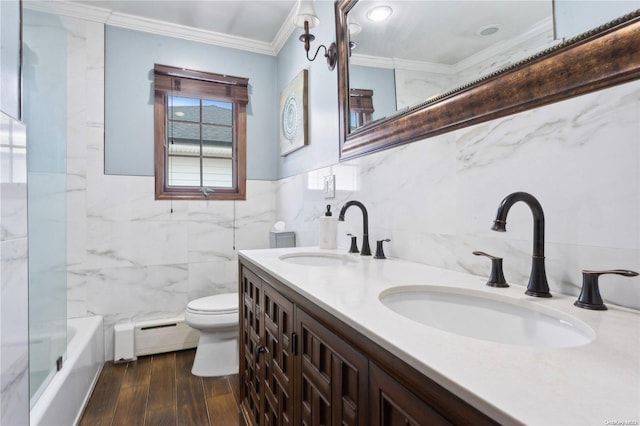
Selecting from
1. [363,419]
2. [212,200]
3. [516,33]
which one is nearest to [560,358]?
[363,419]

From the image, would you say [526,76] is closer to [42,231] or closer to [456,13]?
[456,13]

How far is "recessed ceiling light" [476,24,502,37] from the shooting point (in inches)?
36.9

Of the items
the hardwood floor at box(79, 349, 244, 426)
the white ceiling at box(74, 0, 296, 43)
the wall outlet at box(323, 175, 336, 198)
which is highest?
the white ceiling at box(74, 0, 296, 43)

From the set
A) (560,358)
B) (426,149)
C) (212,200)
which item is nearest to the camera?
(560,358)

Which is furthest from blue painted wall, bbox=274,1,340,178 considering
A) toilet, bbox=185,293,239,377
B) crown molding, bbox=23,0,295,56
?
toilet, bbox=185,293,239,377

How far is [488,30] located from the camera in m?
0.96

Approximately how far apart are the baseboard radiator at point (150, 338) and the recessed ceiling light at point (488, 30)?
2.52 m

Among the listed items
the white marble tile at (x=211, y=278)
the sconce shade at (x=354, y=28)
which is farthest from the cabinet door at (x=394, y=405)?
the white marble tile at (x=211, y=278)

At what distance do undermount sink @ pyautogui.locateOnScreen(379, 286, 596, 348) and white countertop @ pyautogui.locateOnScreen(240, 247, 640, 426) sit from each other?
2cm

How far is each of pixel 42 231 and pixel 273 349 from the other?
1163 mm

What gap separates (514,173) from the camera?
2.87 ft

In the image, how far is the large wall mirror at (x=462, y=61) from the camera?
700 millimetres

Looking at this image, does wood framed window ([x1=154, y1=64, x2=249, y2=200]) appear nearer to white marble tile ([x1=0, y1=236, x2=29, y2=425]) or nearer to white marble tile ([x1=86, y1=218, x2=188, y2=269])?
white marble tile ([x1=86, y1=218, x2=188, y2=269])

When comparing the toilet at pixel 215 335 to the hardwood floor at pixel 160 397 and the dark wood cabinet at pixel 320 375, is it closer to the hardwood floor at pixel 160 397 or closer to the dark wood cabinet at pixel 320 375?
the hardwood floor at pixel 160 397
